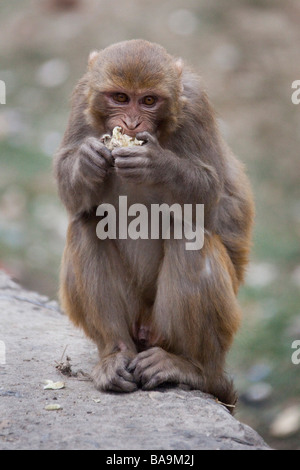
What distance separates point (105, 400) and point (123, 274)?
3.12 ft

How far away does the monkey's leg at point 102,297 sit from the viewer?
5.84 m

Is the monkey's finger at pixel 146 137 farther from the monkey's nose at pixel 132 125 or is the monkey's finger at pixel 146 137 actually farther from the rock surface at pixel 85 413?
the rock surface at pixel 85 413

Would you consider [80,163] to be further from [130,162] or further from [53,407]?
[53,407]

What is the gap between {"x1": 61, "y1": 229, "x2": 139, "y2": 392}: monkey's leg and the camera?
19.2ft

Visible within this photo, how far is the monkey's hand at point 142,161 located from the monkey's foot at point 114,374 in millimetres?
1229

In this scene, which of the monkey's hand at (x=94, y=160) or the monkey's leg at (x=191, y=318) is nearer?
the monkey's hand at (x=94, y=160)

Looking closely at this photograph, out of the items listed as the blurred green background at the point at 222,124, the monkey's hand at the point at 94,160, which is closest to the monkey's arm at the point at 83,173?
the monkey's hand at the point at 94,160

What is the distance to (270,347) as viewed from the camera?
10539 mm

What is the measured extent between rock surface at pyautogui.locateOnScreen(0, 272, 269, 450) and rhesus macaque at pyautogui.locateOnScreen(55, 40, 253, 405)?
0.72ft

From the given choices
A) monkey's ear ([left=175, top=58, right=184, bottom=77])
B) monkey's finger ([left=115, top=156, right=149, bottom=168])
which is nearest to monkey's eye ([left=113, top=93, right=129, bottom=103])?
monkey's finger ([left=115, top=156, right=149, bottom=168])

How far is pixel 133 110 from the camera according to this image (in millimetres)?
5434

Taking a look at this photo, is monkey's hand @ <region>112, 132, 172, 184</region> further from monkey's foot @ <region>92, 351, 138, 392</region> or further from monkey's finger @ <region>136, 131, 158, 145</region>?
monkey's foot @ <region>92, 351, 138, 392</region>
